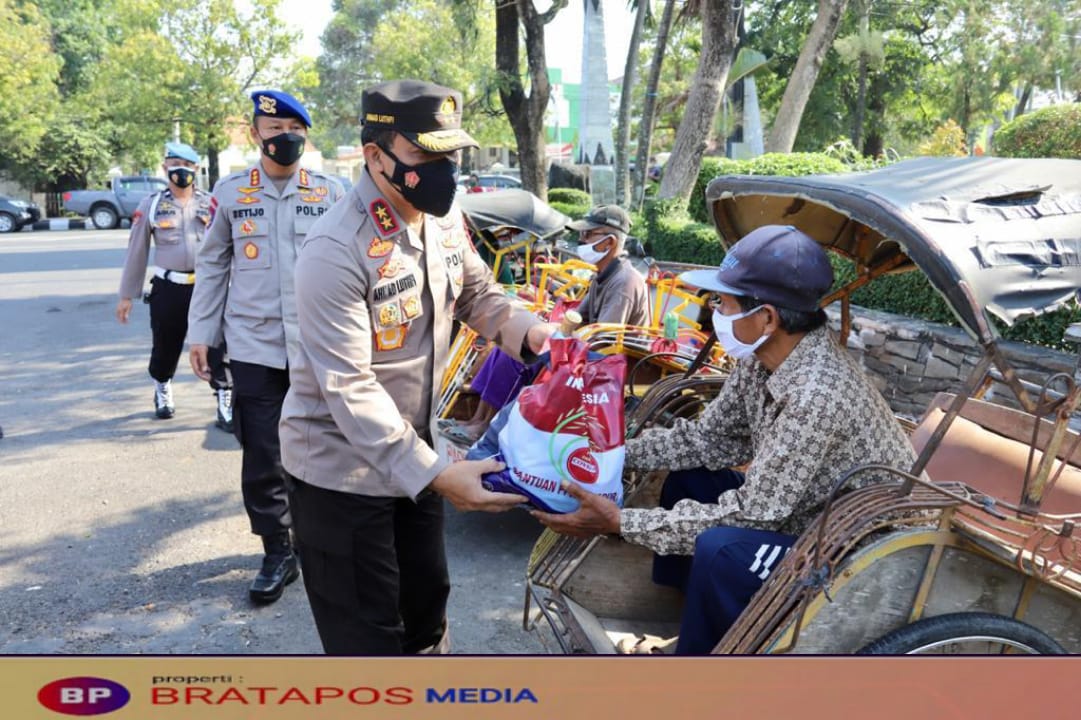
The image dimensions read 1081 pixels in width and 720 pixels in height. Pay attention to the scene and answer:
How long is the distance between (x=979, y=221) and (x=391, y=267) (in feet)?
5.16

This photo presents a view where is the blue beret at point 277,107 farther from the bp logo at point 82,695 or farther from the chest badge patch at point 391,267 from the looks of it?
the bp logo at point 82,695

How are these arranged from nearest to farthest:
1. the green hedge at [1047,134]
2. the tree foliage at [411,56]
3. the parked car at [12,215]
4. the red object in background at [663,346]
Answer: the red object in background at [663,346]
the green hedge at [1047,134]
the tree foliage at [411,56]
the parked car at [12,215]

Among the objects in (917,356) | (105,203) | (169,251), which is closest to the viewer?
(169,251)

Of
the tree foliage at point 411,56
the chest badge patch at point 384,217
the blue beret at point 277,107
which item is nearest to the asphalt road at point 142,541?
the chest badge patch at point 384,217

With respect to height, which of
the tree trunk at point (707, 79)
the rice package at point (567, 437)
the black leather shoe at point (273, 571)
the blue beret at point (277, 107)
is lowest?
the black leather shoe at point (273, 571)

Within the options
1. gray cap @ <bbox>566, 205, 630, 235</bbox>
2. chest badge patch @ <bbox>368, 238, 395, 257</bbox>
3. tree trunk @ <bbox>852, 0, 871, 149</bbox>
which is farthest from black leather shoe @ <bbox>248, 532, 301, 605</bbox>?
tree trunk @ <bbox>852, 0, 871, 149</bbox>

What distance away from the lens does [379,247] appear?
7.66 ft

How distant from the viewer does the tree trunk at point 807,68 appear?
41.4 feet

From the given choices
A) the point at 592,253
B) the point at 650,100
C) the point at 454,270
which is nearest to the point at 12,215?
the point at 650,100

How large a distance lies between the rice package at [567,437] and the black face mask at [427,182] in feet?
1.75

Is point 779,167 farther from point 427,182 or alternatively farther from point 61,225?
point 61,225

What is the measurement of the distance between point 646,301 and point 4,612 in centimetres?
367

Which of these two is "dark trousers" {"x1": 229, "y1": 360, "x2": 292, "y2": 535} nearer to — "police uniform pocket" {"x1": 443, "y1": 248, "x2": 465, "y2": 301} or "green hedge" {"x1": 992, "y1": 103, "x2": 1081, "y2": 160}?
"police uniform pocket" {"x1": 443, "y1": 248, "x2": 465, "y2": 301}

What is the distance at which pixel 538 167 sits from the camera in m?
13.6
